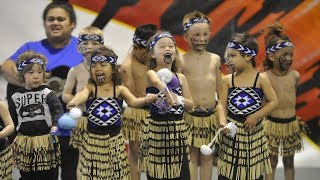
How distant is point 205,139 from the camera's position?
4.09 m

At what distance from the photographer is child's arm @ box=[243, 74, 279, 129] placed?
143 inches

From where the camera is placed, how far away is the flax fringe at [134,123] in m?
4.11

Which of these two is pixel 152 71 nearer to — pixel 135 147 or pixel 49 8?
pixel 135 147

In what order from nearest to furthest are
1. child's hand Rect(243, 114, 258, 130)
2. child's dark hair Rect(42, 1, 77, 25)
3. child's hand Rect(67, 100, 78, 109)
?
child's hand Rect(67, 100, 78, 109)
child's hand Rect(243, 114, 258, 130)
child's dark hair Rect(42, 1, 77, 25)

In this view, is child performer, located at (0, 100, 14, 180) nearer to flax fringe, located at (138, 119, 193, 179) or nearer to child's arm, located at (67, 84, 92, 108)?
child's arm, located at (67, 84, 92, 108)

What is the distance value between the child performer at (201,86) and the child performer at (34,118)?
1.05 m

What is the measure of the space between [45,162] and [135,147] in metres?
0.76

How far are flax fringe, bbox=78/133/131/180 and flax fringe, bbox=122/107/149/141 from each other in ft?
1.85

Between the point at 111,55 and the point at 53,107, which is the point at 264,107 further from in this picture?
the point at 53,107

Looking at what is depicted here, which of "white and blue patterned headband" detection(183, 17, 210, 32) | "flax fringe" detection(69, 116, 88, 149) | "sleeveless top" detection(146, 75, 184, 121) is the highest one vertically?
"white and blue patterned headband" detection(183, 17, 210, 32)

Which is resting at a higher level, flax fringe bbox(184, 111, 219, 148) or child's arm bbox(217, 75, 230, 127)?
child's arm bbox(217, 75, 230, 127)

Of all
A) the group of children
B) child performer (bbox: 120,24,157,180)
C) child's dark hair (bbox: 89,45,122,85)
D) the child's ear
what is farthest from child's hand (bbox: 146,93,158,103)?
the child's ear

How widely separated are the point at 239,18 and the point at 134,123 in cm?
151

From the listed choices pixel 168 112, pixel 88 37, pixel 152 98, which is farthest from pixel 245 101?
pixel 88 37
